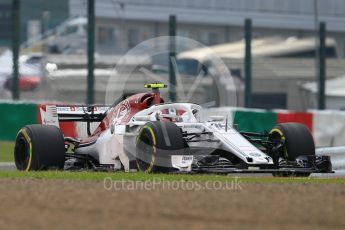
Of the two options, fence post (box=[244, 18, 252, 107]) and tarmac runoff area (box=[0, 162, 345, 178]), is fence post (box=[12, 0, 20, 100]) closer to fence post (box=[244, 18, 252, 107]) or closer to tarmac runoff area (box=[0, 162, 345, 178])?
fence post (box=[244, 18, 252, 107])

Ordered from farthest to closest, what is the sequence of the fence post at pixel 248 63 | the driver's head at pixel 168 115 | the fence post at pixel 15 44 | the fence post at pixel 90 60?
the fence post at pixel 248 63 → the fence post at pixel 90 60 → the fence post at pixel 15 44 → the driver's head at pixel 168 115

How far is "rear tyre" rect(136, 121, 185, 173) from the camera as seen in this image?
51.1 ft

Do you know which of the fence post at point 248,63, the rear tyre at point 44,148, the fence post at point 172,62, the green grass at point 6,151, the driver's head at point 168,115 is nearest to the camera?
the rear tyre at point 44,148

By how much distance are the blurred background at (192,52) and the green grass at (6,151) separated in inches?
48.7

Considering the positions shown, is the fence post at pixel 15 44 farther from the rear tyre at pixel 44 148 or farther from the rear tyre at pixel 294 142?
the rear tyre at pixel 294 142

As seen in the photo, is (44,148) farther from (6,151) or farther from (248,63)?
(248,63)

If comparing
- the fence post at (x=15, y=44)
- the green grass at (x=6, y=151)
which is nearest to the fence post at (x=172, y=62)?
the green grass at (x=6, y=151)

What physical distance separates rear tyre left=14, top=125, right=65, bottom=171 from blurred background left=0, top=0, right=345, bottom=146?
6.54 feet

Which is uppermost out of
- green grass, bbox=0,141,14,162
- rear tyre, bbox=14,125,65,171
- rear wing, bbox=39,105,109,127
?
rear wing, bbox=39,105,109,127

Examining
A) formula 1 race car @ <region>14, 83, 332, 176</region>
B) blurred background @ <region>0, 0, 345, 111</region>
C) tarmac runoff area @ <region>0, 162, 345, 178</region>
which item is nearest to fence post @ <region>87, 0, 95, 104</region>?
blurred background @ <region>0, 0, 345, 111</region>

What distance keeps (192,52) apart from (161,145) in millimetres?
14436

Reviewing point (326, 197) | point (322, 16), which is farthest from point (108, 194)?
point (322, 16)

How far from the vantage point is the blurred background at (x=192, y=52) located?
1089 inches

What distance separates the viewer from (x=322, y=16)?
189 feet
